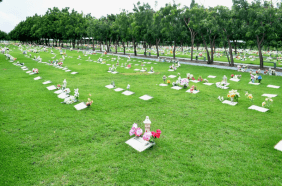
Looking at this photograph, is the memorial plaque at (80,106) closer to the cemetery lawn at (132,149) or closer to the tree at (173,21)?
the cemetery lawn at (132,149)

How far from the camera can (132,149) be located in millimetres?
5309

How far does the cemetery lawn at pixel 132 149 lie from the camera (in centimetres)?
424

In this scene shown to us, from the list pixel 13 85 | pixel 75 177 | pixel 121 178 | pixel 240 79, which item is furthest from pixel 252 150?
pixel 13 85

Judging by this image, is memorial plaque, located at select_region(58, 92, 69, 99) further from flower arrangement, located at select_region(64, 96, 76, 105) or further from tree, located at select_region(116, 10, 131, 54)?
tree, located at select_region(116, 10, 131, 54)

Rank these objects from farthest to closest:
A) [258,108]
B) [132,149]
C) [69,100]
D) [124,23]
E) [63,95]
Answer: [124,23] < [63,95] < [69,100] < [258,108] < [132,149]

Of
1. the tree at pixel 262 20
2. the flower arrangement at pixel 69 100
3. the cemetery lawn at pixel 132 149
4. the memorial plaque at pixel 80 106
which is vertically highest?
the tree at pixel 262 20

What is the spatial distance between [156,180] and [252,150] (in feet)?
10.1

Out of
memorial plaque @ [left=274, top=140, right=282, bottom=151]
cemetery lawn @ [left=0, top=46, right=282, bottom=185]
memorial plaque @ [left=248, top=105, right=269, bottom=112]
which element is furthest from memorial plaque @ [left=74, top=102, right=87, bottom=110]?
memorial plaque @ [left=248, top=105, right=269, bottom=112]

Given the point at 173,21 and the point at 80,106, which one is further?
the point at 173,21

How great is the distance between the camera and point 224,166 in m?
4.57

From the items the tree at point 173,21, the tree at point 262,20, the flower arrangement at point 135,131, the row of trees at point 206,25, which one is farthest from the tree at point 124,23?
the flower arrangement at point 135,131

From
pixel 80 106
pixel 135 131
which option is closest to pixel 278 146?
pixel 135 131

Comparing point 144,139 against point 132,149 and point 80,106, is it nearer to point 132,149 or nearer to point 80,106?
point 132,149

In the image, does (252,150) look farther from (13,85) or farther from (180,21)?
(180,21)
